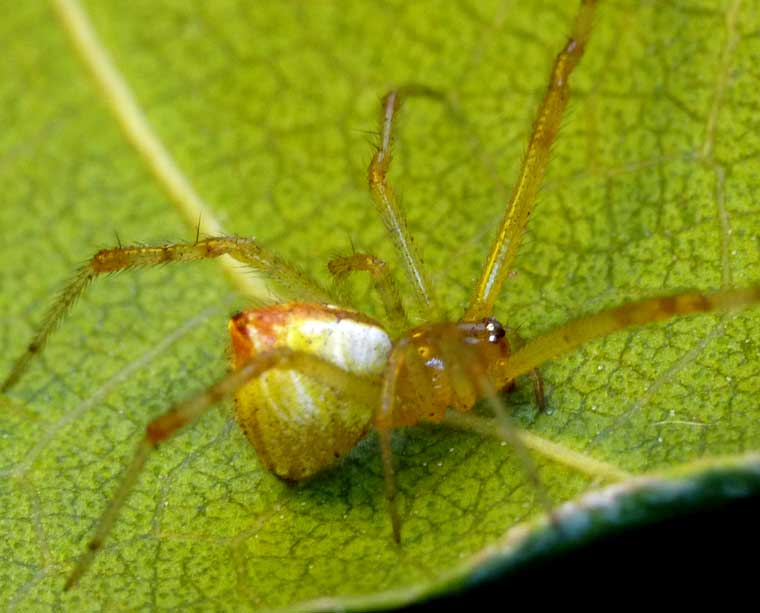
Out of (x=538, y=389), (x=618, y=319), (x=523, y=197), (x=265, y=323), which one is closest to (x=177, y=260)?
(x=265, y=323)

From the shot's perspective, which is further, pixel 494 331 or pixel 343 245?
pixel 343 245

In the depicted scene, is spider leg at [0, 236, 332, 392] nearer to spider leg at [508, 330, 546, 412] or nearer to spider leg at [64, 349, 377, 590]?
spider leg at [64, 349, 377, 590]

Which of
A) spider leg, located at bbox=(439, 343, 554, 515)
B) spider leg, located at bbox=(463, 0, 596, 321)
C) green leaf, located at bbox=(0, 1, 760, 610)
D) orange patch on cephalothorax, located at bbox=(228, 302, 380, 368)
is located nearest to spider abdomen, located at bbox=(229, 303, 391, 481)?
orange patch on cephalothorax, located at bbox=(228, 302, 380, 368)

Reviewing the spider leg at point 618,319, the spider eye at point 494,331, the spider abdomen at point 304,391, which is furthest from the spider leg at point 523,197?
the spider abdomen at point 304,391

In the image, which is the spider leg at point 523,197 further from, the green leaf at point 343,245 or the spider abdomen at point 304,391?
the spider abdomen at point 304,391

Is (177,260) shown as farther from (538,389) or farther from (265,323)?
(538,389)

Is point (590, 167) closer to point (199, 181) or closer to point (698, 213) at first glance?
point (698, 213)
